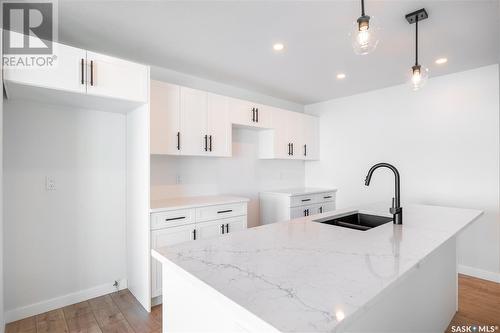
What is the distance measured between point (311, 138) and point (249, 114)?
147 centimetres

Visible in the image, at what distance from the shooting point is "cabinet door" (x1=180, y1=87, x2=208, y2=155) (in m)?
2.86

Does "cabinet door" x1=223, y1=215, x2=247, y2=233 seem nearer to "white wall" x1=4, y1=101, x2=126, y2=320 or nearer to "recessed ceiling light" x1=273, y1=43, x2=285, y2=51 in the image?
"white wall" x1=4, y1=101, x2=126, y2=320

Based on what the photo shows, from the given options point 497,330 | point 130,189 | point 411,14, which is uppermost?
point 411,14

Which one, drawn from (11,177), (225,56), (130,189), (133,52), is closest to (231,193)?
(130,189)

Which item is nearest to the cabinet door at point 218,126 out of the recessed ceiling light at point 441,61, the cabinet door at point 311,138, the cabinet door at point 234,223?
the cabinet door at point 234,223

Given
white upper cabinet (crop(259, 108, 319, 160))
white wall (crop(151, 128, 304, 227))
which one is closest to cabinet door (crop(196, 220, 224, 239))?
white wall (crop(151, 128, 304, 227))

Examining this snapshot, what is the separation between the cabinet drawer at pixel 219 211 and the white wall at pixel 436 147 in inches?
61.0

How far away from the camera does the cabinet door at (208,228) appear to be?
107 inches

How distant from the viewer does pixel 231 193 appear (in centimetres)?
377

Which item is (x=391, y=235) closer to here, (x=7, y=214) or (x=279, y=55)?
(x=279, y=55)

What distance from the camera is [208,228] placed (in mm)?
2787

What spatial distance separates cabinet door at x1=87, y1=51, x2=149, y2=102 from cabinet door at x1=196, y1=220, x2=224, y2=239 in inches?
52.5

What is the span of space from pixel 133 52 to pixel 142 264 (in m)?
2.06

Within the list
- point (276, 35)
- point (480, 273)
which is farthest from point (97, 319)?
point (480, 273)
